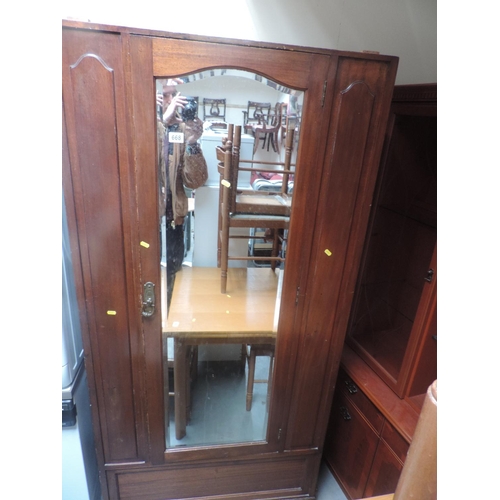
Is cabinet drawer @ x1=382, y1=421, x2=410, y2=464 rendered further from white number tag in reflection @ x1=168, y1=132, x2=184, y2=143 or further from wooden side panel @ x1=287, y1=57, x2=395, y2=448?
white number tag in reflection @ x1=168, y1=132, x2=184, y2=143

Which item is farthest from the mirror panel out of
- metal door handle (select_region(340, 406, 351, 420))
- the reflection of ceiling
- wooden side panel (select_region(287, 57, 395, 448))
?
metal door handle (select_region(340, 406, 351, 420))

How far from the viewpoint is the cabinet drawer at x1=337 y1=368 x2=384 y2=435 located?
1242mm

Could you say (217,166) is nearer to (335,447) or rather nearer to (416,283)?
(416,283)

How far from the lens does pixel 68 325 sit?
1105 millimetres

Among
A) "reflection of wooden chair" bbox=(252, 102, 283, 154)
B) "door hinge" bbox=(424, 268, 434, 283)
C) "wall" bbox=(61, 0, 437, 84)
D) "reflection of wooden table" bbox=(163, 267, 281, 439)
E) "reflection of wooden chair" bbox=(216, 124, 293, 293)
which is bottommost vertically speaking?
"reflection of wooden table" bbox=(163, 267, 281, 439)

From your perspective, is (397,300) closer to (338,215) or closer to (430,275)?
(430,275)

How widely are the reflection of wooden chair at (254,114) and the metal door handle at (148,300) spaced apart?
55 cm

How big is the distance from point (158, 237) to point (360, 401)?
1043mm

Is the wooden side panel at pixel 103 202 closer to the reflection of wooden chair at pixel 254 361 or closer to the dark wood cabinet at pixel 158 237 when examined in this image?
the dark wood cabinet at pixel 158 237

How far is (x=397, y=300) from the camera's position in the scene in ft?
5.04

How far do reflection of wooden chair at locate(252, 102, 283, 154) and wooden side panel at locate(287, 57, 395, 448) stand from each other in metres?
0.16
